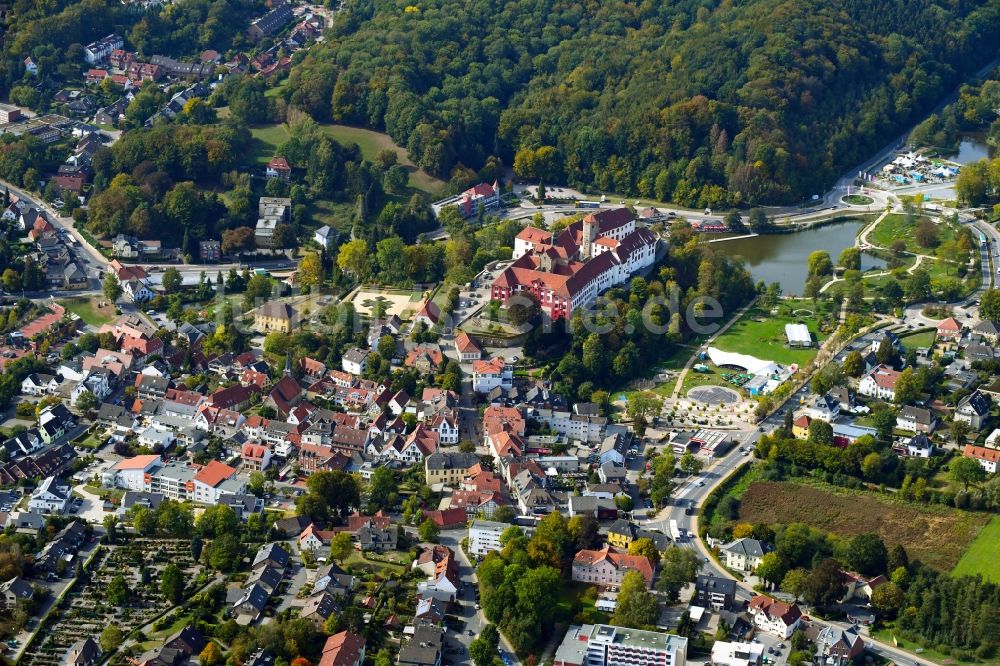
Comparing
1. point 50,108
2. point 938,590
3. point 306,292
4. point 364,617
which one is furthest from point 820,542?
point 50,108

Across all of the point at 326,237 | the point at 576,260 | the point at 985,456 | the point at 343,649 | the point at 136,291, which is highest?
the point at 343,649

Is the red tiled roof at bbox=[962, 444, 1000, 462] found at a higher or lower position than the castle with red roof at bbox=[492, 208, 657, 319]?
lower

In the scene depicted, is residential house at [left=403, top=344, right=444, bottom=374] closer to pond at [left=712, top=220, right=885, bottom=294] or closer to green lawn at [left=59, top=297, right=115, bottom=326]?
green lawn at [left=59, top=297, right=115, bottom=326]

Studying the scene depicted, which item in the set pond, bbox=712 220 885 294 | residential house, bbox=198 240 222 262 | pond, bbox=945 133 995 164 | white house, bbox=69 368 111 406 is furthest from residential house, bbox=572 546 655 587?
pond, bbox=945 133 995 164

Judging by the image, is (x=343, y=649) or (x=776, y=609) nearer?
(x=343, y=649)

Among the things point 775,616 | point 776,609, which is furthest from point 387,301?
point 775,616

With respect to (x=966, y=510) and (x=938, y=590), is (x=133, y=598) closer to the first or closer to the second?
(x=938, y=590)

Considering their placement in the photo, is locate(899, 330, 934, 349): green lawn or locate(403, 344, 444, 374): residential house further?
locate(899, 330, 934, 349): green lawn

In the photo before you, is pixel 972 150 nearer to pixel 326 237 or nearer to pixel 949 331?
pixel 949 331
